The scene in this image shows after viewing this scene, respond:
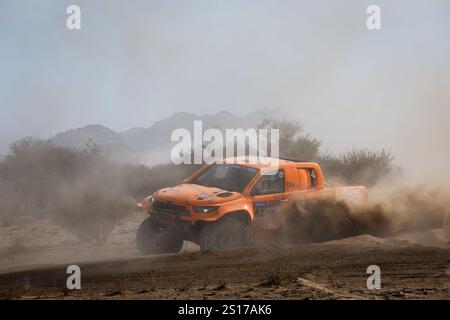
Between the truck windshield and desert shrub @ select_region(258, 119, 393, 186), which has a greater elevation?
the truck windshield

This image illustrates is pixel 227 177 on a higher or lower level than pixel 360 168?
higher

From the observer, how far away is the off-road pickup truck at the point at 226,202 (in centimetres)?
1011

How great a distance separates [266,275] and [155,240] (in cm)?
362

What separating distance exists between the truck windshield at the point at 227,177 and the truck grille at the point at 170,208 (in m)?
1.22

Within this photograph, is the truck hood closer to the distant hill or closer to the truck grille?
the truck grille

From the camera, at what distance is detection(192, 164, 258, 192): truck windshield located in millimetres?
10891

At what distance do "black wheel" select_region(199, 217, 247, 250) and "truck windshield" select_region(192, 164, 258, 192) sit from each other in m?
0.81

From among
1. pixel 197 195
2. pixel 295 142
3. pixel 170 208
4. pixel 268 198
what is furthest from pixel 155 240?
pixel 295 142

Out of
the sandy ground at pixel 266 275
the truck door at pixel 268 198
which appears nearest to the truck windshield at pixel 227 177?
the truck door at pixel 268 198

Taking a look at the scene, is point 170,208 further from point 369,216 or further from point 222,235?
point 369,216

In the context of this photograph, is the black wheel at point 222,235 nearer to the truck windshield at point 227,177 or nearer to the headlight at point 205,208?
the headlight at point 205,208

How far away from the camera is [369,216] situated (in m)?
12.0

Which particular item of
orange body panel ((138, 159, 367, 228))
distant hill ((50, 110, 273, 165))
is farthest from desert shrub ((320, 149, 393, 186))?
distant hill ((50, 110, 273, 165))
